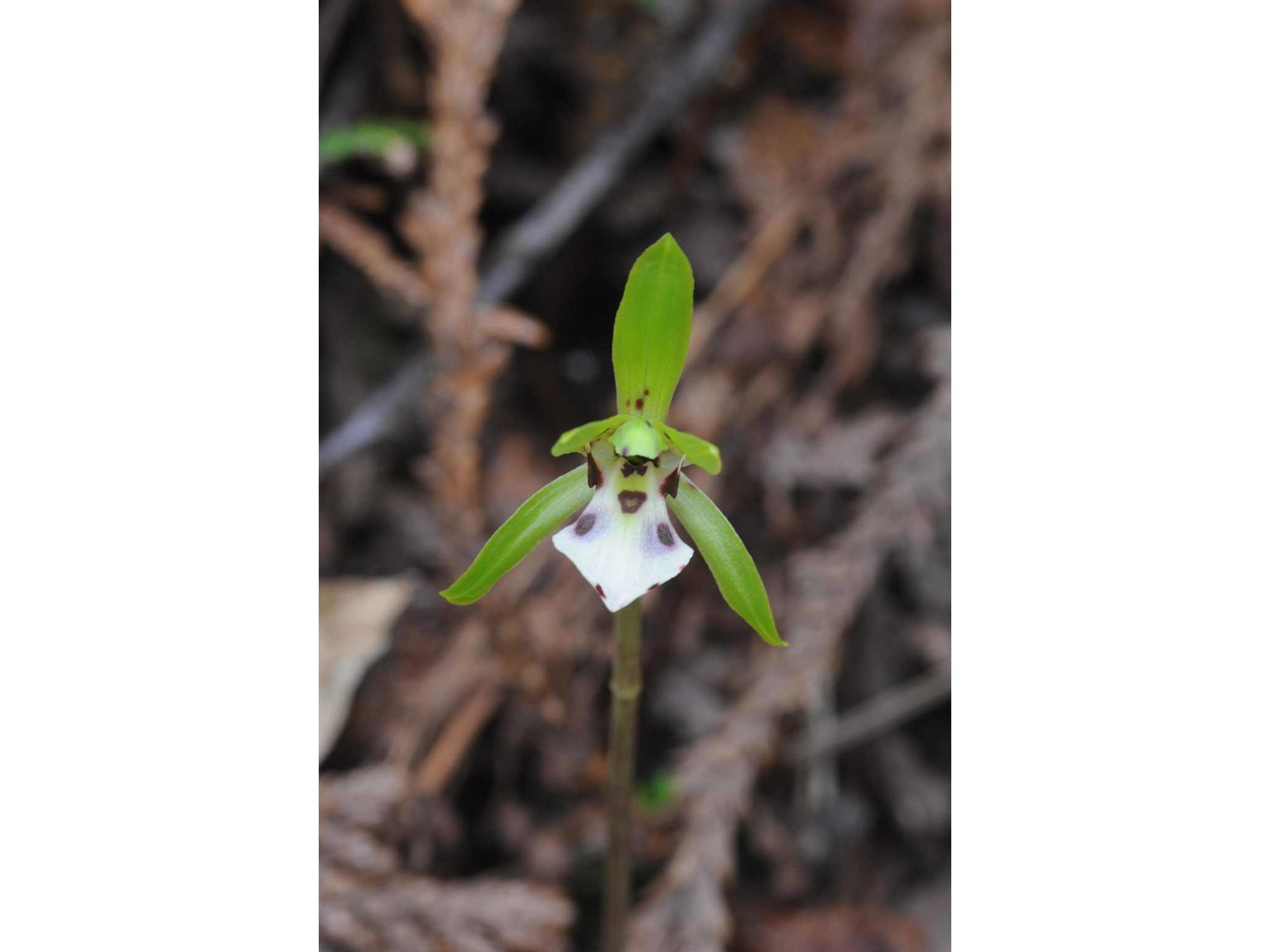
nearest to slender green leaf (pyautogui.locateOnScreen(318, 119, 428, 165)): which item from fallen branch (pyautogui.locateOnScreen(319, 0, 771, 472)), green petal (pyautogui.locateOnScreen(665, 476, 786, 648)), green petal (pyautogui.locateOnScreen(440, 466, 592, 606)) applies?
fallen branch (pyautogui.locateOnScreen(319, 0, 771, 472))

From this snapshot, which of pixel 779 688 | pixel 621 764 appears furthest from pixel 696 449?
pixel 779 688

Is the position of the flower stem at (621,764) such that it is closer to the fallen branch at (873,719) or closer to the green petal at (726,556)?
the green petal at (726,556)

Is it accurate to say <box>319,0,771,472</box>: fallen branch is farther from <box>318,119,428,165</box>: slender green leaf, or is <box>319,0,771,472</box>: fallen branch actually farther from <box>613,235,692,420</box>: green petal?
<box>613,235,692,420</box>: green petal

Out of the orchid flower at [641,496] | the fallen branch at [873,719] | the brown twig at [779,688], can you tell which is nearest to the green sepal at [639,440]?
the orchid flower at [641,496]

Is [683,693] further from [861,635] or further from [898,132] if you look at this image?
[898,132]
